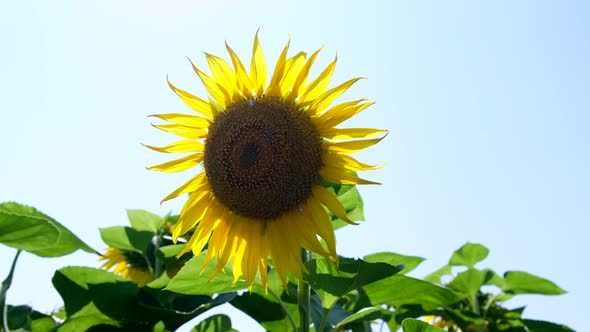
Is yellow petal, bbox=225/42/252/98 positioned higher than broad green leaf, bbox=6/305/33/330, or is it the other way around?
yellow petal, bbox=225/42/252/98

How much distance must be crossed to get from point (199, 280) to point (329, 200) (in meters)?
0.61

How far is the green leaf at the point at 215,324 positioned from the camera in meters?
3.12

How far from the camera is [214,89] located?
2.60 m

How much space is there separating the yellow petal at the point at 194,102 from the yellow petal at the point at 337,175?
54 centimetres

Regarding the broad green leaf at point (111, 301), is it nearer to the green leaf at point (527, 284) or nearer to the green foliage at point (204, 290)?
the green foliage at point (204, 290)

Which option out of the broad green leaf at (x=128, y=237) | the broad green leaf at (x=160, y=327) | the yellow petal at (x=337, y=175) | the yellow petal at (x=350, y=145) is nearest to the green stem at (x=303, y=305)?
the yellow petal at (x=337, y=175)

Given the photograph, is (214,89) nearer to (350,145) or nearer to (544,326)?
(350,145)

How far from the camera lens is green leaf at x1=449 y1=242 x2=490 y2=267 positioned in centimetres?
436

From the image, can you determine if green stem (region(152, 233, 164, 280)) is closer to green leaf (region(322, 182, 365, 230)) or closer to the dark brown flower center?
the dark brown flower center

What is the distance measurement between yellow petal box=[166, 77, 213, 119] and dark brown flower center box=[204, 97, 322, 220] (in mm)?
56

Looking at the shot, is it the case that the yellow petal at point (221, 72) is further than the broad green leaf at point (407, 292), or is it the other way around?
the broad green leaf at point (407, 292)

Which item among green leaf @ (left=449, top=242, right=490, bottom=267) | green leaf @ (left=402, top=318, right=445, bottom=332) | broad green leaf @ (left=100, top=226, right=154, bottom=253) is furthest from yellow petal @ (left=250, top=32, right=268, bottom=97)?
green leaf @ (left=449, top=242, right=490, bottom=267)

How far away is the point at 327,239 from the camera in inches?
97.6

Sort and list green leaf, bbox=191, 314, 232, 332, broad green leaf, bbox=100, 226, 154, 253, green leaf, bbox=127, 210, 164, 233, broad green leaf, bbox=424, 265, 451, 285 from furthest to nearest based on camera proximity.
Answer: broad green leaf, bbox=424, 265, 451, 285
green leaf, bbox=127, 210, 164, 233
broad green leaf, bbox=100, 226, 154, 253
green leaf, bbox=191, 314, 232, 332
